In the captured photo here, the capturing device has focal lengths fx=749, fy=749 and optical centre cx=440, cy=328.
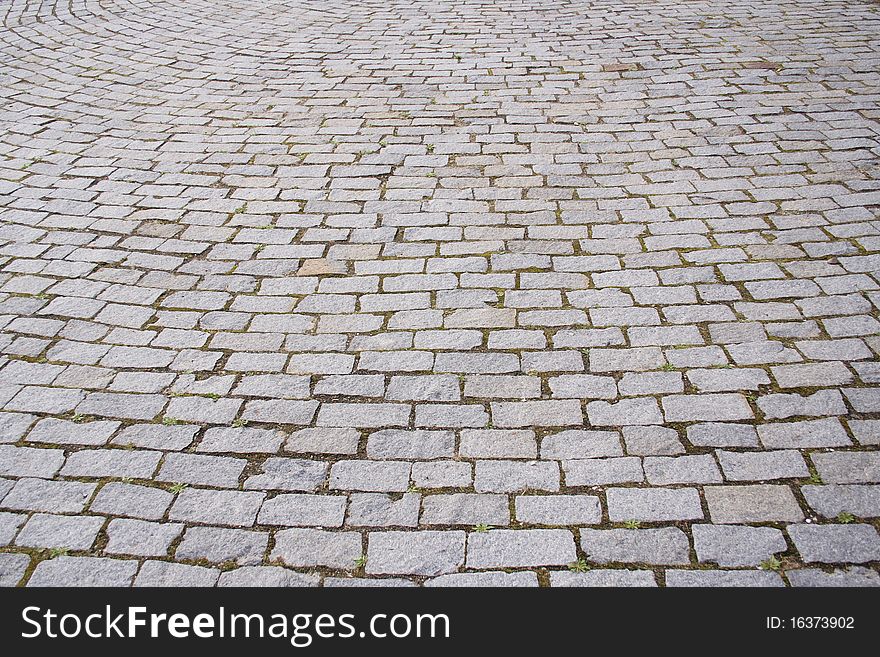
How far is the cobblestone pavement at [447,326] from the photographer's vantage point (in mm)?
3084

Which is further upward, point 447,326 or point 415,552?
point 447,326

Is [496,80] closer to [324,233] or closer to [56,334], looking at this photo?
[324,233]

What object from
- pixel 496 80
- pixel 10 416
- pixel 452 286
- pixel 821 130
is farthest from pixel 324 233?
pixel 821 130

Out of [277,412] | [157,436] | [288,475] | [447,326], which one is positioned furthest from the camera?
[447,326]

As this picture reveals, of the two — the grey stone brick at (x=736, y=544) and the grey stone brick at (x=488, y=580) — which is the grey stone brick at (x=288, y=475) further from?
the grey stone brick at (x=736, y=544)

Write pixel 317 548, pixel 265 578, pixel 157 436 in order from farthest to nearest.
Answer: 1. pixel 157 436
2. pixel 317 548
3. pixel 265 578

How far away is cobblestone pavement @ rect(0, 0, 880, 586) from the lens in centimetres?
308

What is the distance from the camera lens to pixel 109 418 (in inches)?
147

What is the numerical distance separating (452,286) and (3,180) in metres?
4.09

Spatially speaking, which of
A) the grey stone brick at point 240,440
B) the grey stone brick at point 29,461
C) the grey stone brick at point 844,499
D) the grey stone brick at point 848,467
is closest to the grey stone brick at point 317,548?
the grey stone brick at point 240,440

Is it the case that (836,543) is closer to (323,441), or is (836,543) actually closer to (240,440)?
(323,441)

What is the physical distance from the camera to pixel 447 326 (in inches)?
170

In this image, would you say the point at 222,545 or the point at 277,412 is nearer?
the point at 222,545

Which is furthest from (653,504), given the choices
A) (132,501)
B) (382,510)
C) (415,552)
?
(132,501)
